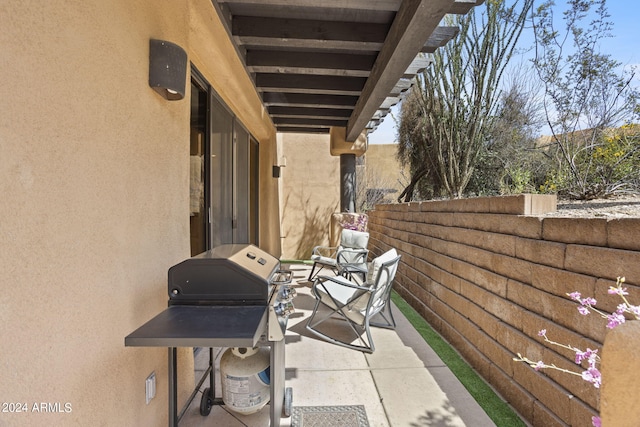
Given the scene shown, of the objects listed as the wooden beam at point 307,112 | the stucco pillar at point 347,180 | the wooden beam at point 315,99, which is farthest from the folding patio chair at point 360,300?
the stucco pillar at point 347,180

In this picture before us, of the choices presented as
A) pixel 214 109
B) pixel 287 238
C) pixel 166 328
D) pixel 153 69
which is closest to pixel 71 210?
pixel 166 328

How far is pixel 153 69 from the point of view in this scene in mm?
1740

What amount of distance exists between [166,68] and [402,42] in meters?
1.83

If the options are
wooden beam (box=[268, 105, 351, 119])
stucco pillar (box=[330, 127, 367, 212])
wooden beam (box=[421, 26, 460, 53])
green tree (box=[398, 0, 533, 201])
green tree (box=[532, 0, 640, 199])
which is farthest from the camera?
stucco pillar (box=[330, 127, 367, 212])

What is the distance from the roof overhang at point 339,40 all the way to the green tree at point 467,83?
5.85 feet

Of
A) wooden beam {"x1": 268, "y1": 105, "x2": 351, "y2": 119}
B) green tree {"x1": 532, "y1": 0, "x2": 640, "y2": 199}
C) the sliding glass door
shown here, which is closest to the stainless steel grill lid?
the sliding glass door

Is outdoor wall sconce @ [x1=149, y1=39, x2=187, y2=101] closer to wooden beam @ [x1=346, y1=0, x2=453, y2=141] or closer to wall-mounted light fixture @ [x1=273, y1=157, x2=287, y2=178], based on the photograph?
wooden beam @ [x1=346, y1=0, x2=453, y2=141]

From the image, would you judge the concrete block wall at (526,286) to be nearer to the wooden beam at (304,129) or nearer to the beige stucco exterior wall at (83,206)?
the beige stucco exterior wall at (83,206)

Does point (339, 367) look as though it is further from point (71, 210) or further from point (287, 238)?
point (287, 238)

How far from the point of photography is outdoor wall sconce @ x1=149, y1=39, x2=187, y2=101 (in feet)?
5.72

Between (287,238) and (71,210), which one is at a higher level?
(71,210)

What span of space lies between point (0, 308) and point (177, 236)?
1212 millimetres

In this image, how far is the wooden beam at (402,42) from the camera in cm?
222

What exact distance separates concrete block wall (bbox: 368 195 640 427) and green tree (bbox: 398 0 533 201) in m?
2.64
